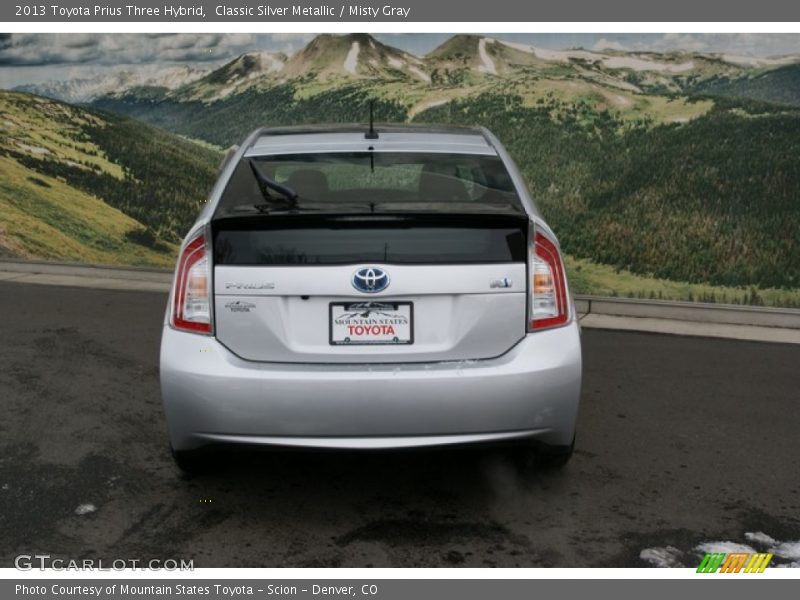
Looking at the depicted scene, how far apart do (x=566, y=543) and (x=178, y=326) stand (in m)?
1.79

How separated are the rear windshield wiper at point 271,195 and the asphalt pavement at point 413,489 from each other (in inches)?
44.4

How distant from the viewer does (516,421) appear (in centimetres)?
415

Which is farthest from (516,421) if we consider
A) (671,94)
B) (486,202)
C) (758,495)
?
(671,94)

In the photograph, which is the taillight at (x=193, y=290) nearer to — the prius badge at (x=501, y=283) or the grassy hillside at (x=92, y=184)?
the prius badge at (x=501, y=283)

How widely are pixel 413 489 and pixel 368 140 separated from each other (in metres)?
1.69

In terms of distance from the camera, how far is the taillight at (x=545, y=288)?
422 centimetres

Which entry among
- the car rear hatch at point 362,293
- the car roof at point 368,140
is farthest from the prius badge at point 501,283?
the car roof at point 368,140

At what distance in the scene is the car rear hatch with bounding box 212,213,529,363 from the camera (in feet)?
13.5

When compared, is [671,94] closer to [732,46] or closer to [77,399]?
[732,46]
